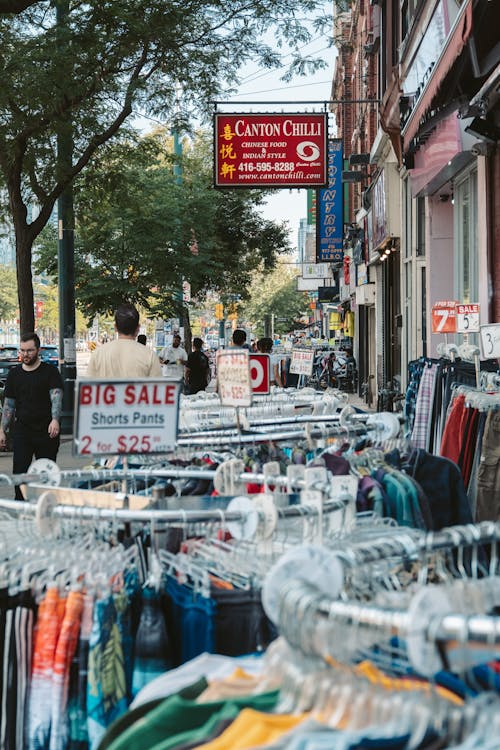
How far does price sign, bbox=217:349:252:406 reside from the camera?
5.68 meters

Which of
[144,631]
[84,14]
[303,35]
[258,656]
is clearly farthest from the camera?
[303,35]

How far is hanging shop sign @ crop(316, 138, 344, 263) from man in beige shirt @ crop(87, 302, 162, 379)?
18.6 metres

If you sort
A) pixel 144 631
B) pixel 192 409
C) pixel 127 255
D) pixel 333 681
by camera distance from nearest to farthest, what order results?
pixel 333 681 < pixel 144 631 < pixel 192 409 < pixel 127 255

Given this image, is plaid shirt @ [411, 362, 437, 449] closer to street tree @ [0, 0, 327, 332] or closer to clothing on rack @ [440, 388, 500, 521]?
clothing on rack @ [440, 388, 500, 521]

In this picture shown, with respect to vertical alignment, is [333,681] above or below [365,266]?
below

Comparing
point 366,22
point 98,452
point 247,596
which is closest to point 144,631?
point 247,596

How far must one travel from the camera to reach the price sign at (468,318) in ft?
25.1

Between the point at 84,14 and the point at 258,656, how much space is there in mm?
13559

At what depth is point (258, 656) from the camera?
256 centimetres

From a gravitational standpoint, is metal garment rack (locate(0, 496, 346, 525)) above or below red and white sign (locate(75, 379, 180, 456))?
below

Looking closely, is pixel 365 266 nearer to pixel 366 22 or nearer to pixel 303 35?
pixel 366 22

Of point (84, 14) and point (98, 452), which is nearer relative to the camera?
point (98, 452)

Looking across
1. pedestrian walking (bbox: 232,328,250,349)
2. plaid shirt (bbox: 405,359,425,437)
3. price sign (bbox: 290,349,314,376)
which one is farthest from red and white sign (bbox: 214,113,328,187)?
plaid shirt (bbox: 405,359,425,437)

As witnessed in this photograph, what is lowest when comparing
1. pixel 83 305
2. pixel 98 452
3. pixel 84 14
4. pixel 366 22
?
pixel 98 452
